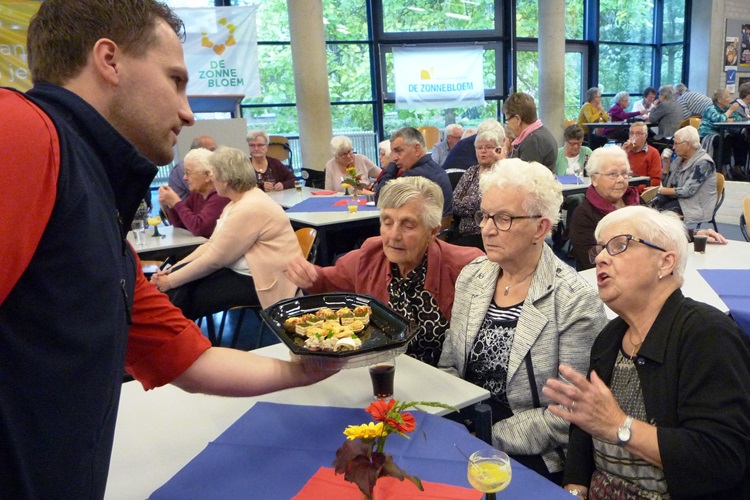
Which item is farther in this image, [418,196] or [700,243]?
[700,243]

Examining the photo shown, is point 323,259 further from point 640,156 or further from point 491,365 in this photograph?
point 640,156

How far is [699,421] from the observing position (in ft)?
4.71

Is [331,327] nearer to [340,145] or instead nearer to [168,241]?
[168,241]

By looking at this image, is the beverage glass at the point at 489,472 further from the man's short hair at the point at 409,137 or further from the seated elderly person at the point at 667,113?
the seated elderly person at the point at 667,113

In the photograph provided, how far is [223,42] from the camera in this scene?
8.27 m

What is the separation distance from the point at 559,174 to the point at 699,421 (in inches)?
217

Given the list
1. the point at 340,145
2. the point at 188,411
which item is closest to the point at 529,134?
the point at 340,145

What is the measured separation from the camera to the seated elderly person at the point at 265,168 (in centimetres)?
689

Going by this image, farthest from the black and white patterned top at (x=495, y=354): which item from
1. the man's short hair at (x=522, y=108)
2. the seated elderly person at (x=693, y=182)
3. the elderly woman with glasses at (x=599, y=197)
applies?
the seated elderly person at (x=693, y=182)

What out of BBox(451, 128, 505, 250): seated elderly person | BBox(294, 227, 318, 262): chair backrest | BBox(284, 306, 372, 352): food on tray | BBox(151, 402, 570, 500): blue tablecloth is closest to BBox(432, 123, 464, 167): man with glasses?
BBox(451, 128, 505, 250): seated elderly person

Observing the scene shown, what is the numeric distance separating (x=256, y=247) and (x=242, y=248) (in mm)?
90

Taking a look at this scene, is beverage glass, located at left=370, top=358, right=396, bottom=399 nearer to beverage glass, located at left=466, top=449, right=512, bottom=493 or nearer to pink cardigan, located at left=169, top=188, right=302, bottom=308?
beverage glass, located at left=466, top=449, right=512, bottom=493

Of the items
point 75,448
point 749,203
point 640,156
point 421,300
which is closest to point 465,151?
point 640,156

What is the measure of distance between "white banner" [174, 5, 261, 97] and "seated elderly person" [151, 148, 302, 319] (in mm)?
5003
